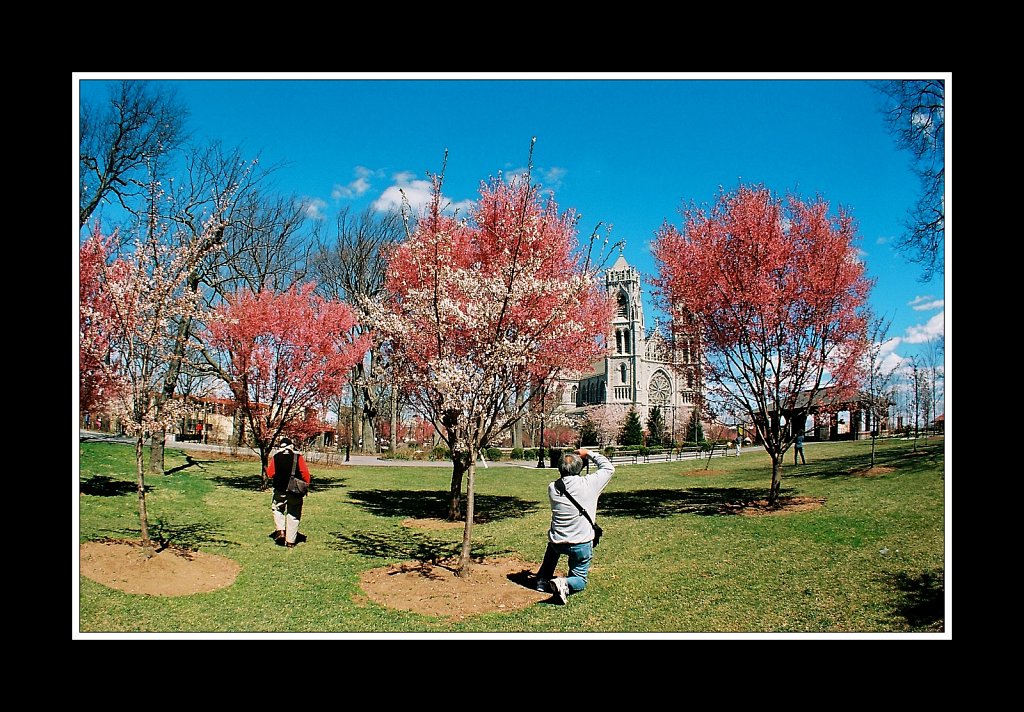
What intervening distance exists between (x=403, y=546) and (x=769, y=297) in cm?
498

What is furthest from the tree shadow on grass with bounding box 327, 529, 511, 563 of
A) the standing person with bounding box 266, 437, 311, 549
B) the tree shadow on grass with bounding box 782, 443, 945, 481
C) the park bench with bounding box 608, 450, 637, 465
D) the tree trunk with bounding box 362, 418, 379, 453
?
the tree trunk with bounding box 362, 418, 379, 453

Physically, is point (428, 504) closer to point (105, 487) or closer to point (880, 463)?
point (105, 487)

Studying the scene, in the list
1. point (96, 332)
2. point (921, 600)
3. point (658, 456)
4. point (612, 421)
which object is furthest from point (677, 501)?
point (96, 332)

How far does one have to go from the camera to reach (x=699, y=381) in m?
7.18

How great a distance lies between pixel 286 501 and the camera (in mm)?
5934

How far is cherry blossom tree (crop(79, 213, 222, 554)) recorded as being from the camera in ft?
15.4

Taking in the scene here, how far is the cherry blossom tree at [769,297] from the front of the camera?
6.04m

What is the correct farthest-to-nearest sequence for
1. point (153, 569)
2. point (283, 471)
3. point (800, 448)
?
point (800, 448), point (283, 471), point (153, 569)

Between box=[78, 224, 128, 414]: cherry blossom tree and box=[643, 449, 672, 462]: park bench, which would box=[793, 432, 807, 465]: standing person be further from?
box=[78, 224, 128, 414]: cherry blossom tree

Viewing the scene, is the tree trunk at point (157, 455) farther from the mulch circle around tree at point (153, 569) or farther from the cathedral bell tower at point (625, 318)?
the cathedral bell tower at point (625, 318)

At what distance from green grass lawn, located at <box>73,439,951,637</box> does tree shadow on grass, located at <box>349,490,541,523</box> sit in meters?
0.05
